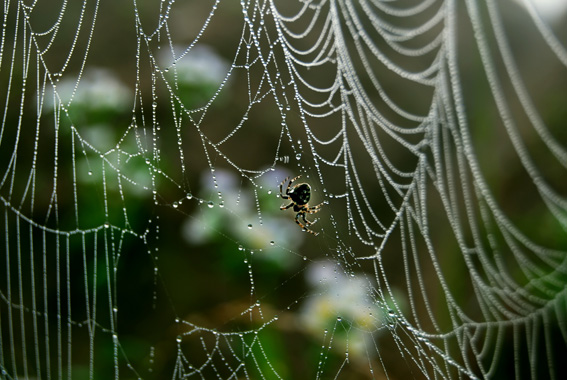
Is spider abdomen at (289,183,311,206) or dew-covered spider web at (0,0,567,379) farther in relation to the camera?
dew-covered spider web at (0,0,567,379)

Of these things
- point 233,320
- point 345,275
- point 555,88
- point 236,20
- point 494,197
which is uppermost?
point 236,20

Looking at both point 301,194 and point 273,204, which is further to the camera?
point 273,204

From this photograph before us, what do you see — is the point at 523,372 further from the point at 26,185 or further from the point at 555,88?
the point at 26,185

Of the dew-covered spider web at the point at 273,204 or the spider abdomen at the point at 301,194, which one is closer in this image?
the spider abdomen at the point at 301,194

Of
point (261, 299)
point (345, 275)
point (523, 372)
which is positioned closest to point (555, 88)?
point (523, 372)
